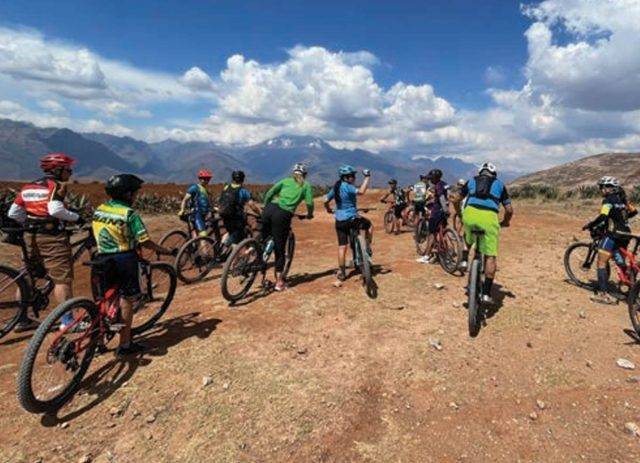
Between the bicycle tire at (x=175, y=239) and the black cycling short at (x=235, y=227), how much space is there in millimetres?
1595

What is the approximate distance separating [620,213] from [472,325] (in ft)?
15.0

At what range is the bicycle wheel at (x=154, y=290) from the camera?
701 cm

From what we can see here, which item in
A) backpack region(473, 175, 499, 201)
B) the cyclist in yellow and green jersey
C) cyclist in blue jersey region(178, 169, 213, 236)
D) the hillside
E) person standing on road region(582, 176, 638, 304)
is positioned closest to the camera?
the cyclist in yellow and green jersey

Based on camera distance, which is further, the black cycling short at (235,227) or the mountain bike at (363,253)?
the black cycling short at (235,227)

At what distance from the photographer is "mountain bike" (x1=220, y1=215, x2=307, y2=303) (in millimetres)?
8484

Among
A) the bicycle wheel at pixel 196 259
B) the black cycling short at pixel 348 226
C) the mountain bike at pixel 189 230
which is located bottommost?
the bicycle wheel at pixel 196 259

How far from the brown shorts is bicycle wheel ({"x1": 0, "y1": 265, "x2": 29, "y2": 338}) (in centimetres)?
49

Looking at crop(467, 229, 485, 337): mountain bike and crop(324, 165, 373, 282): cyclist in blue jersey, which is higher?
crop(324, 165, 373, 282): cyclist in blue jersey

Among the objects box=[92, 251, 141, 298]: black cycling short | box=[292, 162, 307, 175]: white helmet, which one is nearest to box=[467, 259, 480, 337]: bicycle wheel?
box=[292, 162, 307, 175]: white helmet

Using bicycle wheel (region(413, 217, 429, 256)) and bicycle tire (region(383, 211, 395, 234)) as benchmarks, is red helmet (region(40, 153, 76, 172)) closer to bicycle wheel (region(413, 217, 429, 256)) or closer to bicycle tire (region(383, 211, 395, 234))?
bicycle wheel (region(413, 217, 429, 256))

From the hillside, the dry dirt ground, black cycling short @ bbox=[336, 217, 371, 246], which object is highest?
the hillside

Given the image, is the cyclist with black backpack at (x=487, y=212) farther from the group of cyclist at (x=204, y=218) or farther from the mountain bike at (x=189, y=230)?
the mountain bike at (x=189, y=230)

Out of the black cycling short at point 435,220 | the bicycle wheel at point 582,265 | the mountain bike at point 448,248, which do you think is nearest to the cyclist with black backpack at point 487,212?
the mountain bike at point 448,248

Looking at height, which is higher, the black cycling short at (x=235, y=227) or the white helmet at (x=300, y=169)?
the white helmet at (x=300, y=169)
